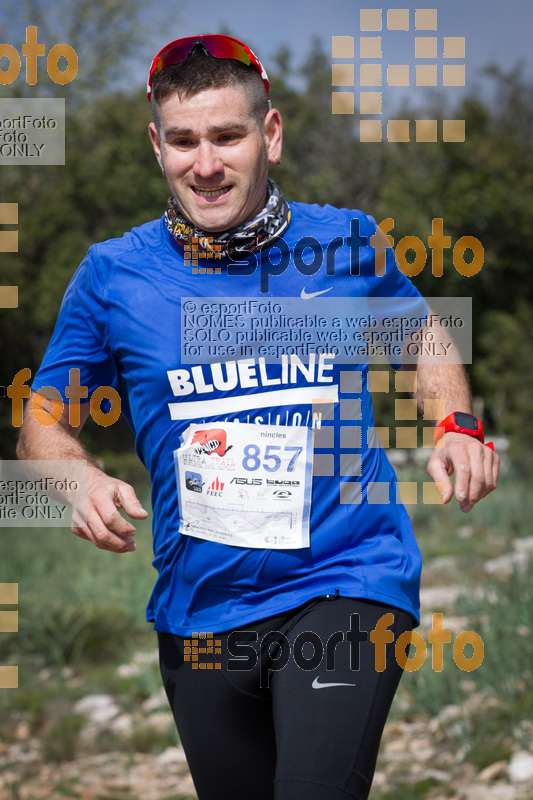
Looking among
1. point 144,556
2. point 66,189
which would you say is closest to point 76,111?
point 66,189

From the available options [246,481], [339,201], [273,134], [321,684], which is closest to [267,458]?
[246,481]

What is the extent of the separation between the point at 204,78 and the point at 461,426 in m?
1.03

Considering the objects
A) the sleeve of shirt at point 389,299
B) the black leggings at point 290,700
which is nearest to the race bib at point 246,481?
the black leggings at point 290,700

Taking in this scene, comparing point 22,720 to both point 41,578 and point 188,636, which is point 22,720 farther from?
point 188,636

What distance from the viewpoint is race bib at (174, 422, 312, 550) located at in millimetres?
2094

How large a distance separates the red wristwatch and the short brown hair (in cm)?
87

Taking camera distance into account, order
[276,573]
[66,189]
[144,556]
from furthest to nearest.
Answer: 1. [66,189]
2. [144,556]
3. [276,573]

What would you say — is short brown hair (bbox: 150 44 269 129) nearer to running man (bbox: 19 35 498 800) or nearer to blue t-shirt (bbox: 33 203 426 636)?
running man (bbox: 19 35 498 800)

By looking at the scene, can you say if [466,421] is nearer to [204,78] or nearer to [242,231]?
[242,231]

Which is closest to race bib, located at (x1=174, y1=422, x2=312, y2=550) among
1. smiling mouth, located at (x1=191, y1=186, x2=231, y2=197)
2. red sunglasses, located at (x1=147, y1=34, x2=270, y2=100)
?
smiling mouth, located at (x1=191, y1=186, x2=231, y2=197)

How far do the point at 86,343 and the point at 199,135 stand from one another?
0.58m

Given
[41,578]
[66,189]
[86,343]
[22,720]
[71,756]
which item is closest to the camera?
[86,343]

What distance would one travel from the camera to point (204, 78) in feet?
6.95

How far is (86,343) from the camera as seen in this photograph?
2230 mm
